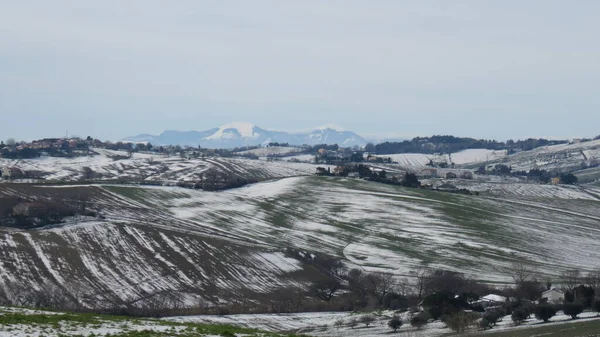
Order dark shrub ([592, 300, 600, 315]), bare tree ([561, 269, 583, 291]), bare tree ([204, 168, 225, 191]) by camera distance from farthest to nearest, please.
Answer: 1. bare tree ([204, 168, 225, 191])
2. bare tree ([561, 269, 583, 291])
3. dark shrub ([592, 300, 600, 315])

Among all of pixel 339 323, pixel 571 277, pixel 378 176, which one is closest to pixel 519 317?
pixel 339 323

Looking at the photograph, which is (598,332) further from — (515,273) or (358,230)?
(358,230)

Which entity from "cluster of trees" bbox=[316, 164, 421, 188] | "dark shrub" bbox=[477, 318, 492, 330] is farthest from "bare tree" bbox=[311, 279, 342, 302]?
"cluster of trees" bbox=[316, 164, 421, 188]

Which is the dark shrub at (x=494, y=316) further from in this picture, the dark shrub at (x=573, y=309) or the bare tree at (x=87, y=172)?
the bare tree at (x=87, y=172)

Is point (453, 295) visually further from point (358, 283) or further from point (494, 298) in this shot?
point (358, 283)

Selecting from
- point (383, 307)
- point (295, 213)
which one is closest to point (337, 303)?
point (383, 307)

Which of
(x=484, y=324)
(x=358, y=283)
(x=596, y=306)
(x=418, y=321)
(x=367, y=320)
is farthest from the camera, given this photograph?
(x=358, y=283)

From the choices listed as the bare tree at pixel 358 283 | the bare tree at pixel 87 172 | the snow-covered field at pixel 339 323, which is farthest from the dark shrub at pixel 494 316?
the bare tree at pixel 87 172

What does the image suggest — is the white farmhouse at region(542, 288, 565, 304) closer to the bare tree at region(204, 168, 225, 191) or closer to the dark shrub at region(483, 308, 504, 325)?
the dark shrub at region(483, 308, 504, 325)

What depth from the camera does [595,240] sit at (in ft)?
397

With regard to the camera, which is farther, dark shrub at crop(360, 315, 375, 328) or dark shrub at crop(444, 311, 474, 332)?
dark shrub at crop(360, 315, 375, 328)

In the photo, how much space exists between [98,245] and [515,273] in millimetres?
46758

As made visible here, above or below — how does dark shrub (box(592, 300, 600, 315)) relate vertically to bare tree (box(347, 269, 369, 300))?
above

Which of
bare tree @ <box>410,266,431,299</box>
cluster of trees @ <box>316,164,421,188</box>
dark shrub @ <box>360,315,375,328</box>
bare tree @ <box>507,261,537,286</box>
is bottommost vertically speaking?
bare tree @ <box>410,266,431,299</box>
